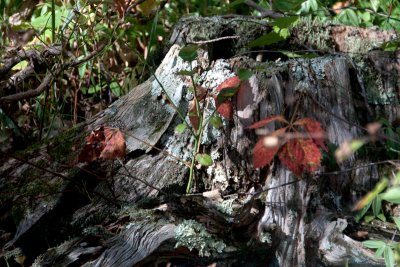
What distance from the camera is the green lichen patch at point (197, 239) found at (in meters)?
2.09

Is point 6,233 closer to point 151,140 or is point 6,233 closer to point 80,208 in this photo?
point 80,208

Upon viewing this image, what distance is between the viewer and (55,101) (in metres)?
3.50

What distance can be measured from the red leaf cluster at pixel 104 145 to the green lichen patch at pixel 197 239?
1.34 feet

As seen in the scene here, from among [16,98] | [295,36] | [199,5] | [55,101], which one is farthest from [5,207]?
[199,5]

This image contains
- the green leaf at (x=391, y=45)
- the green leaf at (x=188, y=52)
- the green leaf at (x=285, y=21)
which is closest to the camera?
the green leaf at (x=188, y=52)

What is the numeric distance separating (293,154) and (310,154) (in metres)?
0.06

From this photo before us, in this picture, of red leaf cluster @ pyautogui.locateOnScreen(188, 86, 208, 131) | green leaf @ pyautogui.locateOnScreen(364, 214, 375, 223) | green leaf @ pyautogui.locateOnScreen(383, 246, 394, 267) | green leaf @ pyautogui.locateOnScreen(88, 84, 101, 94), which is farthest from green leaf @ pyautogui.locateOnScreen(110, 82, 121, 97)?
green leaf @ pyautogui.locateOnScreen(383, 246, 394, 267)

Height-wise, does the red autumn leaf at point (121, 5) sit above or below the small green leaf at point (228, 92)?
above

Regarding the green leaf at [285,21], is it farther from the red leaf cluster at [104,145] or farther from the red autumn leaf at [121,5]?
the red autumn leaf at [121,5]

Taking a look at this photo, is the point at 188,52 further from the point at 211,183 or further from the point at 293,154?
the point at 211,183

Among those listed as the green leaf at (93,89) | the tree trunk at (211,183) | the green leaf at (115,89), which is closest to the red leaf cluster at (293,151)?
the tree trunk at (211,183)

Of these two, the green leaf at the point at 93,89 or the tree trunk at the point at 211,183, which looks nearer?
the tree trunk at the point at 211,183

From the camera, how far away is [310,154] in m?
1.94

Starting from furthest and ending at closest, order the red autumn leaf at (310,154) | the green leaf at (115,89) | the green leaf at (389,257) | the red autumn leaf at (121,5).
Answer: the green leaf at (115,89)
the red autumn leaf at (121,5)
the red autumn leaf at (310,154)
the green leaf at (389,257)
